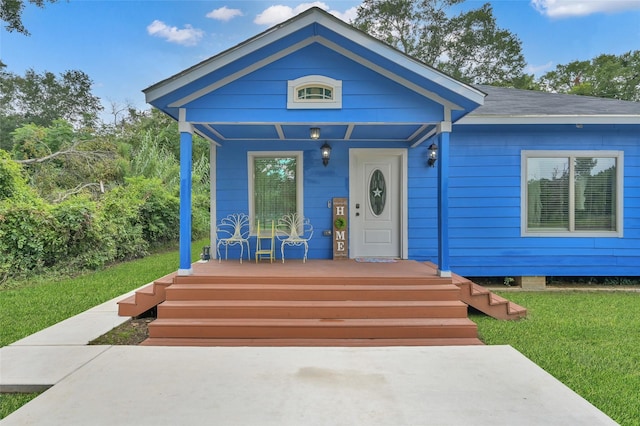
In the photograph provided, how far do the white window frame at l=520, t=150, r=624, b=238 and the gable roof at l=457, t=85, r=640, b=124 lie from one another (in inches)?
25.4

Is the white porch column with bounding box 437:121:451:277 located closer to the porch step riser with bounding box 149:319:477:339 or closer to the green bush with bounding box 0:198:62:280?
the porch step riser with bounding box 149:319:477:339

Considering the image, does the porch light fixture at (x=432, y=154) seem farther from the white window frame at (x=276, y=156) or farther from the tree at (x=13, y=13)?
the tree at (x=13, y=13)

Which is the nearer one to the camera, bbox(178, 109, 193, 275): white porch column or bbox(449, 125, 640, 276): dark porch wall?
bbox(178, 109, 193, 275): white porch column

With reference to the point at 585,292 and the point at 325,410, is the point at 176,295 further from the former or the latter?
the point at 585,292

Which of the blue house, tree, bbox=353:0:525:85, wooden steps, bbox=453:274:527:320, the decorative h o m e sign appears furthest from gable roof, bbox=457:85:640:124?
tree, bbox=353:0:525:85

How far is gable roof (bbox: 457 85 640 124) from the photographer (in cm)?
549

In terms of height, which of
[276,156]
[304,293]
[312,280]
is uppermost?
[276,156]

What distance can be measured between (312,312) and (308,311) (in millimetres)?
47

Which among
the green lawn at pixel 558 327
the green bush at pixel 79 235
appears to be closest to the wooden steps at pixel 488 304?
the green lawn at pixel 558 327

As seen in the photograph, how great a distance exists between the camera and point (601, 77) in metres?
21.2

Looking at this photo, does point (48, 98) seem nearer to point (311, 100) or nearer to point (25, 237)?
point (25, 237)

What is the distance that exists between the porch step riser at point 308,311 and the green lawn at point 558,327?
608mm

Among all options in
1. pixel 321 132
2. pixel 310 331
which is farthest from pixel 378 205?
pixel 310 331

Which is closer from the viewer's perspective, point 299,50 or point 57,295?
point 299,50
